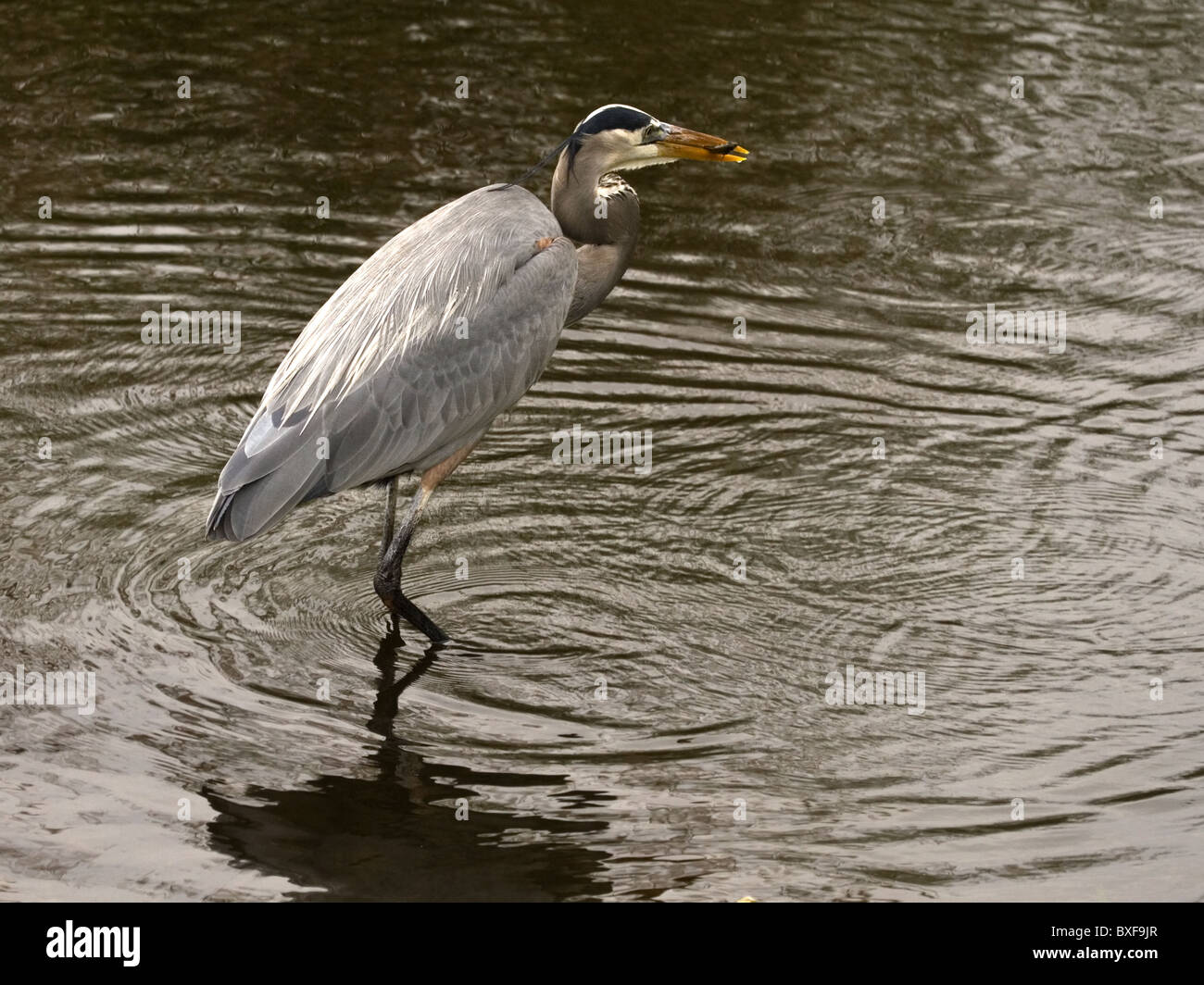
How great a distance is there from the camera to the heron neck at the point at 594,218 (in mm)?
8273

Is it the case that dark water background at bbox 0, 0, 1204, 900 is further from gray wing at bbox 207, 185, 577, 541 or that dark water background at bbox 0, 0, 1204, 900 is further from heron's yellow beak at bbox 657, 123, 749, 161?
heron's yellow beak at bbox 657, 123, 749, 161

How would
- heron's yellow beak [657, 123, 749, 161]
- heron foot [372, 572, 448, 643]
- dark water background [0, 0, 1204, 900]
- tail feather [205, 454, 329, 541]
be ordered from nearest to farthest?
dark water background [0, 0, 1204, 900], tail feather [205, 454, 329, 541], heron foot [372, 572, 448, 643], heron's yellow beak [657, 123, 749, 161]

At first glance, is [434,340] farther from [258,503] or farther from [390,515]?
[258,503]

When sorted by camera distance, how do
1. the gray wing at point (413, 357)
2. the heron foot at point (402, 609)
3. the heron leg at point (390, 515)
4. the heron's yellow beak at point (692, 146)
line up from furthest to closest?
the heron's yellow beak at point (692, 146) → the heron leg at point (390, 515) → the heron foot at point (402, 609) → the gray wing at point (413, 357)

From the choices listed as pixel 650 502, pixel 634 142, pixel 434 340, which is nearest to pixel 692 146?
pixel 634 142

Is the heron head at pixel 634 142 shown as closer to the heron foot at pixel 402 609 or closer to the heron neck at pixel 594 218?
the heron neck at pixel 594 218

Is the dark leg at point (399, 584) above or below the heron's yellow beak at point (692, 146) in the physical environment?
below

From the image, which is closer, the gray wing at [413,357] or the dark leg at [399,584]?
the gray wing at [413,357]

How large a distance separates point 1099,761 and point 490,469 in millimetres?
3563

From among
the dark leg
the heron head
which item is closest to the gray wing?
the dark leg

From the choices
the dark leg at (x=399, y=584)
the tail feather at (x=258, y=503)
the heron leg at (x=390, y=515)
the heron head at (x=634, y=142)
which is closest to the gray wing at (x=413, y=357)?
the tail feather at (x=258, y=503)

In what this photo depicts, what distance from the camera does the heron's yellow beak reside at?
27.1 feet

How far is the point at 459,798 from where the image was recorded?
6.37m

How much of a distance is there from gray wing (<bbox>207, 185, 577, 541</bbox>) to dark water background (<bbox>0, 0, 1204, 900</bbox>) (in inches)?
26.6
